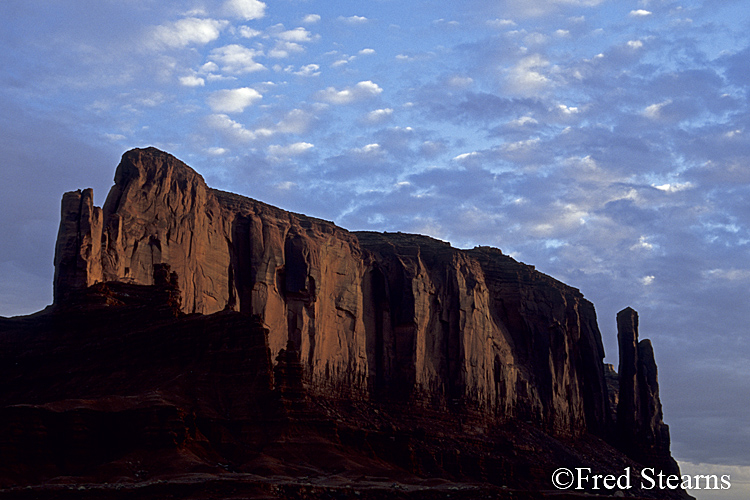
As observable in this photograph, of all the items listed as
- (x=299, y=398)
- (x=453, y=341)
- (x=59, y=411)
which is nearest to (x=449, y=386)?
(x=453, y=341)

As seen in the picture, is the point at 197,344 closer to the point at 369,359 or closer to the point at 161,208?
the point at 161,208

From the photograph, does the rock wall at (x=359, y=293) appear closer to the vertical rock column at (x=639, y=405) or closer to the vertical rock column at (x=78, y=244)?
the vertical rock column at (x=78, y=244)

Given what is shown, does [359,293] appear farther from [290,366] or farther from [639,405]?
[639,405]

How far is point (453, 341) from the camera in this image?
9638cm

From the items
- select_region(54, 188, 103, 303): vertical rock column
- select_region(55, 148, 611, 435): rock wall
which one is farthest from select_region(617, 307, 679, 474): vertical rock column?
select_region(54, 188, 103, 303): vertical rock column

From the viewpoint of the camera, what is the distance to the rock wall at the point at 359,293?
221 ft

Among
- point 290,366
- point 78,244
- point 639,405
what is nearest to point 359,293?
point 78,244

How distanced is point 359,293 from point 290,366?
121 feet

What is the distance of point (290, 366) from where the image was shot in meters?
54.6

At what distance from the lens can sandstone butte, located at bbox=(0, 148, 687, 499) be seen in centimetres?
4494

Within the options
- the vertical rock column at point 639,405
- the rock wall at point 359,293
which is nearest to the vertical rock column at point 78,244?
the rock wall at point 359,293

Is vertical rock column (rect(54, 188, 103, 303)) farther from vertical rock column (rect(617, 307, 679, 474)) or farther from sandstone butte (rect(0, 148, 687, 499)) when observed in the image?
vertical rock column (rect(617, 307, 679, 474))

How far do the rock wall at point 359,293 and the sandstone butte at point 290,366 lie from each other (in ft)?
0.60

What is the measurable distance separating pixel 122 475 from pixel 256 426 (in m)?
9.27
